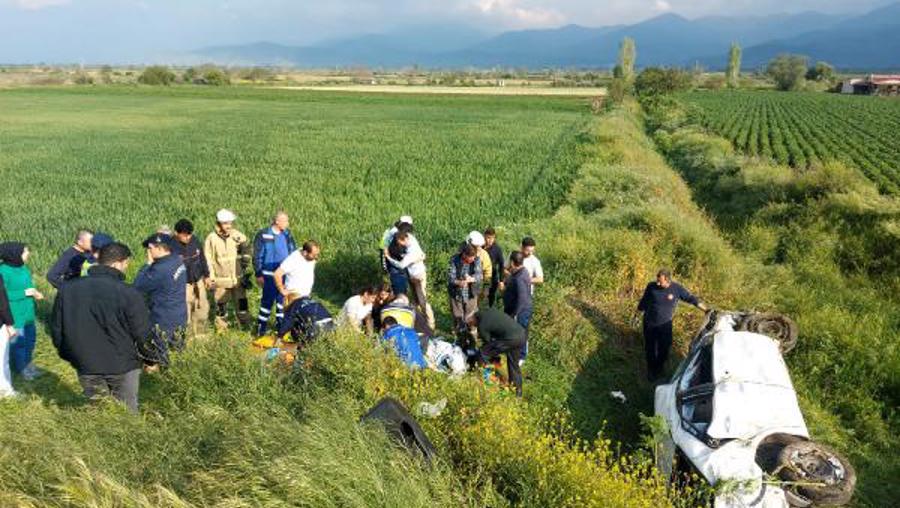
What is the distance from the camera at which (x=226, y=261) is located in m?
8.15

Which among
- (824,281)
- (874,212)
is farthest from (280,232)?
(874,212)

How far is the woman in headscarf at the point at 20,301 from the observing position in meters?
6.38

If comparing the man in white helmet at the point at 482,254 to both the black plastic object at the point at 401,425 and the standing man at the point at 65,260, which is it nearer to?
the black plastic object at the point at 401,425

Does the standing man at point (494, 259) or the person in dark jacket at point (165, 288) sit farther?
the standing man at point (494, 259)

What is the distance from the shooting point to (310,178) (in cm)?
1900

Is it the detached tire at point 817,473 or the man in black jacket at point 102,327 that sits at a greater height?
the man in black jacket at point 102,327

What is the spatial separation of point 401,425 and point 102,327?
271 centimetres

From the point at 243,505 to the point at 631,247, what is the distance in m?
8.09

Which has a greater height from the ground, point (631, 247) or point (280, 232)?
point (280, 232)

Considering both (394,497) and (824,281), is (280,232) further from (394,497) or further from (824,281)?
(824,281)

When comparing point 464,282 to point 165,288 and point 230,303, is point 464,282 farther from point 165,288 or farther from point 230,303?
point 230,303

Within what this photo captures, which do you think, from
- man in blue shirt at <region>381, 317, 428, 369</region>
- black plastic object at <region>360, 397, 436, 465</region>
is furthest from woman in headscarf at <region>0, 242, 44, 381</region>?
black plastic object at <region>360, 397, 436, 465</region>

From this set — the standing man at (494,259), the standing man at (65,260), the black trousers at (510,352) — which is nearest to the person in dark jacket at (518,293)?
the black trousers at (510,352)

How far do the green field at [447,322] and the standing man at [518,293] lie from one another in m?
0.83
